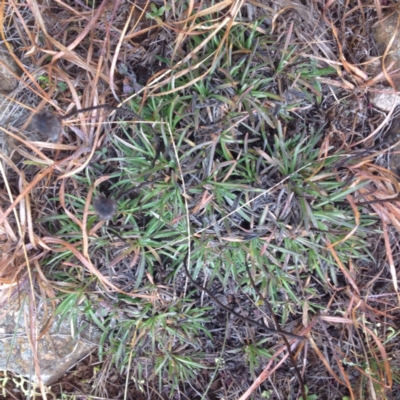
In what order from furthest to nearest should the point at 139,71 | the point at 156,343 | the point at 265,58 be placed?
1. the point at 156,343
2. the point at 139,71
3. the point at 265,58

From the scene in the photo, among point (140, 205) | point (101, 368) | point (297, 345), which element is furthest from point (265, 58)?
point (101, 368)

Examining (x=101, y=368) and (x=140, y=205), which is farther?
(x=101, y=368)

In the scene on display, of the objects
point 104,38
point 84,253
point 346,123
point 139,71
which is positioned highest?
point 104,38

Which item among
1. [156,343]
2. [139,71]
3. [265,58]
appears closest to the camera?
[265,58]

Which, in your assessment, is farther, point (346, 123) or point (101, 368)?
point (101, 368)

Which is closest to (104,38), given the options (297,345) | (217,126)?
(217,126)

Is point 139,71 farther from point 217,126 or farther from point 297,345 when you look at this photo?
point 297,345

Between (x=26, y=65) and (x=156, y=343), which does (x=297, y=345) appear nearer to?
(x=156, y=343)

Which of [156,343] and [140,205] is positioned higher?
[140,205]

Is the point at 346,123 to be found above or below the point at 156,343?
above
